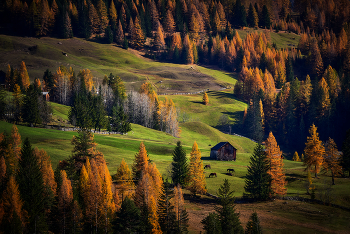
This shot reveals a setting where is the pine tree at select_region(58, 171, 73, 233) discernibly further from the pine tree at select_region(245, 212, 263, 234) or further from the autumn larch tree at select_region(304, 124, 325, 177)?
the autumn larch tree at select_region(304, 124, 325, 177)

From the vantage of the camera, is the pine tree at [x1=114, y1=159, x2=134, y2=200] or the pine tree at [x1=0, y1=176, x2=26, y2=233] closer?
the pine tree at [x1=0, y1=176, x2=26, y2=233]

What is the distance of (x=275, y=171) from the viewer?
6228cm

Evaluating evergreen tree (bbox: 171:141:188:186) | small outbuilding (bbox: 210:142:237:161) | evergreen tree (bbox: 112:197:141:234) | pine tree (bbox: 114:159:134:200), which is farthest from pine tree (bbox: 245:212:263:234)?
small outbuilding (bbox: 210:142:237:161)

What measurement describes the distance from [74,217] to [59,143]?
121 ft

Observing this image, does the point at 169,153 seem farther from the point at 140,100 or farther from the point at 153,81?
the point at 153,81

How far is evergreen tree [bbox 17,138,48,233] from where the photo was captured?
159 feet

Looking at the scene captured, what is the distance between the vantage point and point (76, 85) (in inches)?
5664

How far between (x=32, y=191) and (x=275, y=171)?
43.3 metres

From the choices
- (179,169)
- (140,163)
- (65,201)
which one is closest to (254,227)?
(179,169)

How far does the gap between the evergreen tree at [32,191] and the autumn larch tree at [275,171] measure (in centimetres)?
4007

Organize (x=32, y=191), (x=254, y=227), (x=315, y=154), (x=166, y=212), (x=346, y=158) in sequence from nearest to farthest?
(x=254, y=227)
(x=166, y=212)
(x=32, y=191)
(x=346, y=158)
(x=315, y=154)

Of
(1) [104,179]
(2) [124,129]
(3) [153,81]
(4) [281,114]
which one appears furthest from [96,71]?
(1) [104,179]

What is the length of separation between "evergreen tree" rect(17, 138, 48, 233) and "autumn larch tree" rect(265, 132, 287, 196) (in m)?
40.1

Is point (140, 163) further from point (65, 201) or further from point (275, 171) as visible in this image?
point (275, 171)
